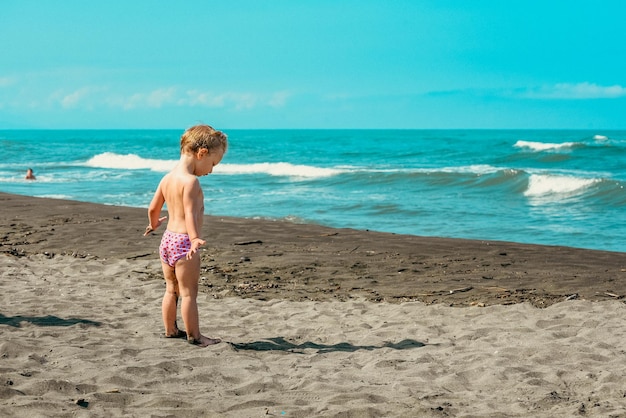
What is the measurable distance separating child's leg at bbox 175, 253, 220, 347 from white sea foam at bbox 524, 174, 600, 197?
18734 mm

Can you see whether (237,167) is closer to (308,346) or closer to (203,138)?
(308,346)

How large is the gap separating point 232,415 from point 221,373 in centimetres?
81

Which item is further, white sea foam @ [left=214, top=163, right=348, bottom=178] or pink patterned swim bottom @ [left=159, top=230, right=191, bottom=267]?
white sea foam @ [left=214, top=163, right=348, bottom=178]

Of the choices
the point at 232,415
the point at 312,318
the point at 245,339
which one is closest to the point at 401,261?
the point at 312,318

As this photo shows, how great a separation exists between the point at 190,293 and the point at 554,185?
68.2 ft

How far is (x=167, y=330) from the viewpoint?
5.62 metres

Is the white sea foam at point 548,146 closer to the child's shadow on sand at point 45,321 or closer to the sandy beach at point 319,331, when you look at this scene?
the sandy beach at point 319,331

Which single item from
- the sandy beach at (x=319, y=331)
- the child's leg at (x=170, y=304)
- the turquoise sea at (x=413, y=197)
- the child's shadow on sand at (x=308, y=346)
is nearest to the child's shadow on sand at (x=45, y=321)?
the sandy beach at (x=319, y=331)

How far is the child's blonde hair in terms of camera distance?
5.20m

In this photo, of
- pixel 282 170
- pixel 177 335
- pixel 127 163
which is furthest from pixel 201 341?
pixel 127 163

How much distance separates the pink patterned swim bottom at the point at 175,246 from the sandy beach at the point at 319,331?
65 centimetres

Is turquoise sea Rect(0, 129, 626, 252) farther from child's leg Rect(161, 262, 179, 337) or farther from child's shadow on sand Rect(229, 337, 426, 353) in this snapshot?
child's leg Rect(161, 262, 179, 337)

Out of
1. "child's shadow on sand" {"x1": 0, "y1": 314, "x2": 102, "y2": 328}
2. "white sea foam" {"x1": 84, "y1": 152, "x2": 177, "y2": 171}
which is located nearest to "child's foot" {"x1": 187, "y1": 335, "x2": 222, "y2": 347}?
"child's shadow on sand" {"x1": 0, "y1": 314, "x2": 102, "y2": 328}

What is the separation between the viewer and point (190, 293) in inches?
212
